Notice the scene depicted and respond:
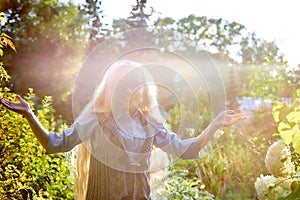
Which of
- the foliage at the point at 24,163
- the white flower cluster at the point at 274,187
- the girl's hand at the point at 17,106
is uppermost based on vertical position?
the girl's hand at the point at 17,106

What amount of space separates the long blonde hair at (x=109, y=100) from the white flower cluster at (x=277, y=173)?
0.79m

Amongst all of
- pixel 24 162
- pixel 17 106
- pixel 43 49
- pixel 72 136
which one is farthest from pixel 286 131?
pixel 43 49

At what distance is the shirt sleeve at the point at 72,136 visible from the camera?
2227 millimetres

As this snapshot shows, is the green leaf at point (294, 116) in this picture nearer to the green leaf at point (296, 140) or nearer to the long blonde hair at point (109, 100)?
the green leaf at point (296, 140)

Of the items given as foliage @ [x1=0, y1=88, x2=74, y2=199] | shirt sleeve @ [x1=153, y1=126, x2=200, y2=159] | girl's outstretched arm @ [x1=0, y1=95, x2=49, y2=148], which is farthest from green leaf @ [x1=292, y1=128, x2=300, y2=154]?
foliage @ [x1=0, y1=88, x2=74, y2=199]

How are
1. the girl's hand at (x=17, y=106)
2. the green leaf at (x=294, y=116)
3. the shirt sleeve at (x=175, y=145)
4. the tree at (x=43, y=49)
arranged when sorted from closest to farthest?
the green leaf at (x=294, y=116) → the girl's hand at (x=17, y=106) → the shirt sleeve at (x=175, y=145) → the tree at (x=43, y=49)

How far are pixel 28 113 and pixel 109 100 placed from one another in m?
0.44

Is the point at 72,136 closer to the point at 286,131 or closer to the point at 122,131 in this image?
the point at 122,131

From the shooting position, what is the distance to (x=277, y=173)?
1.91m

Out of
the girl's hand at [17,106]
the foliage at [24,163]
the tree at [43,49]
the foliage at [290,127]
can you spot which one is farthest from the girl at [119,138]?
the tree at [43,49]

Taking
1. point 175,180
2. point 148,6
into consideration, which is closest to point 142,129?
point 175,180

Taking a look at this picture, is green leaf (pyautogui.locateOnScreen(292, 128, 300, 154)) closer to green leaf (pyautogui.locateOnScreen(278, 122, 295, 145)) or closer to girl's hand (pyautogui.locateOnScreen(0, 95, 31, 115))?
green leaf (pyautogui.locateOnScreen(278, 122, 295, 145))

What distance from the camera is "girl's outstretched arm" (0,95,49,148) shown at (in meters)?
2.09

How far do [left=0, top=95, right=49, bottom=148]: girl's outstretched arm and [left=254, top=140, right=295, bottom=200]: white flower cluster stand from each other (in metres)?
1.08
